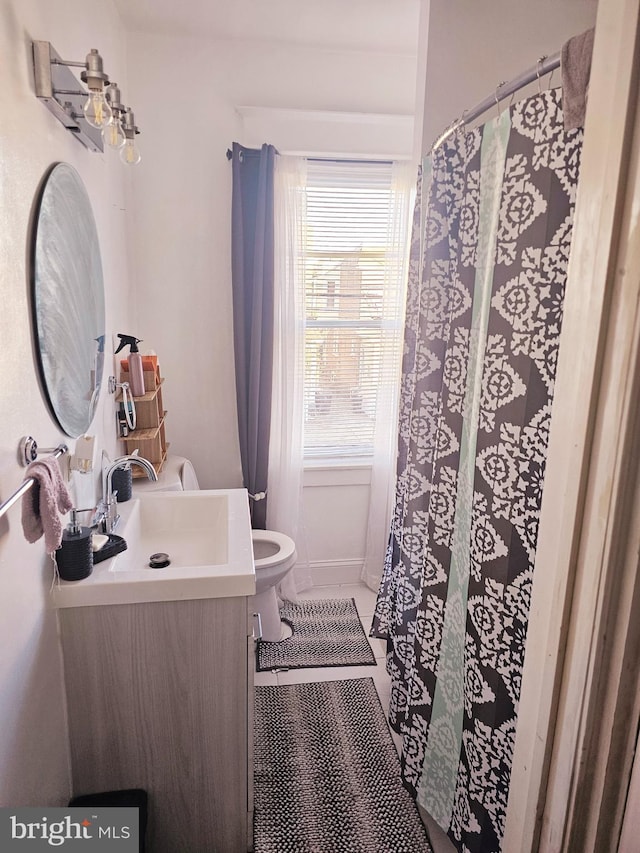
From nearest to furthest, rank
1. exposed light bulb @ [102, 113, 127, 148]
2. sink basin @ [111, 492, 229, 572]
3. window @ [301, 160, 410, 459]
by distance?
exposed light bulb @ [102, 113, 127, 148] < sink basin @ [111, 492, 229, 572] < window @ [301, 160, 410, 459]

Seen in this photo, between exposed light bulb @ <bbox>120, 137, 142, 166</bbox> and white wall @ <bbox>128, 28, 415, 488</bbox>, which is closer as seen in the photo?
exposed light bulb @ <bbox>120, 137, 142, 166</bbox>

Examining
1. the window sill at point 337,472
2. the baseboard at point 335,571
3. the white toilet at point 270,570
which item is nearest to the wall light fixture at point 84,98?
the white toilet at point 270,570

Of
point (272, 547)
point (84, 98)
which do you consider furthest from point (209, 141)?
point (272, 547)

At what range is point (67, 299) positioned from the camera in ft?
4.77

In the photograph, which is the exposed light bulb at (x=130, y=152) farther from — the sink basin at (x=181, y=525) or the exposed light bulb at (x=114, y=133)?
the sink basin at (x=181, y=525)

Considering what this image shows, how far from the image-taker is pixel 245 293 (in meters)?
2.65

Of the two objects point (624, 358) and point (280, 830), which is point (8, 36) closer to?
point (624, 358)

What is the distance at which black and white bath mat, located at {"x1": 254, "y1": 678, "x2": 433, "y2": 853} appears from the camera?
1664 mm

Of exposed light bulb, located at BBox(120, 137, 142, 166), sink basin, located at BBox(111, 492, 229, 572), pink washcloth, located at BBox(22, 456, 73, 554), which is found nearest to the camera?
pink washcloth, located at BBox(22, 456, 73, 554)

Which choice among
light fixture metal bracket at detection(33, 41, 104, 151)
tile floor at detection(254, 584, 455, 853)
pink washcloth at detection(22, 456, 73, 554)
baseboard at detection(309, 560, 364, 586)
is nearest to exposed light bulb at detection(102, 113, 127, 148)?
light fixture metal bracket at detection(33, 41, 104, 151)

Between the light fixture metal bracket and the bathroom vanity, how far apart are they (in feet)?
3.74

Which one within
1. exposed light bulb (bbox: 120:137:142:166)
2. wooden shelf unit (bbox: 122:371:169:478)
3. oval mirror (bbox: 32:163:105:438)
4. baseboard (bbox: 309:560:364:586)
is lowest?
baseboard (bbox: 309:560:364:586)

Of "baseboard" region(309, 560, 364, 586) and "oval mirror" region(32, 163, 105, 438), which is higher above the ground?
"oval mirror" region(32, 163, 105, 438)

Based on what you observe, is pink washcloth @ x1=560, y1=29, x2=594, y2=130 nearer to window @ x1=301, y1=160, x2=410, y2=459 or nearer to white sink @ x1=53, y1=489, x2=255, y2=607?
white sink @ x1=53, y1=489, x2=255, y2=607
